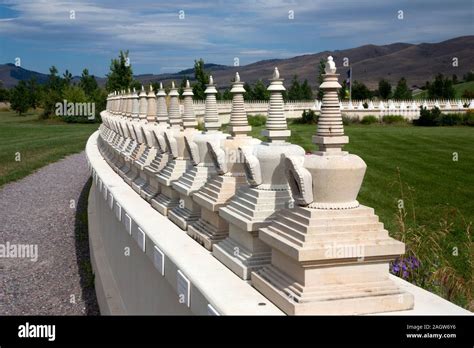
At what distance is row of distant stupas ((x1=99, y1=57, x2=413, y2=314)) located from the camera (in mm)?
4246

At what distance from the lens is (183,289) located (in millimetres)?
5141

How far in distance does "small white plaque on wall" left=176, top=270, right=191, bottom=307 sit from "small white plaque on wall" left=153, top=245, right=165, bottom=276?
1.92ft

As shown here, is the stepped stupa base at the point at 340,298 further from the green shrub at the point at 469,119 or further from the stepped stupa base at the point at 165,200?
the green shrub at the point at 469,119

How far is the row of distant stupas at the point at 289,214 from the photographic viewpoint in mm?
4246

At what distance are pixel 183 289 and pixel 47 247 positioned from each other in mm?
13572

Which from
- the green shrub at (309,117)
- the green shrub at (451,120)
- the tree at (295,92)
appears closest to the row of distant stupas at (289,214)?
the green shrub at (309,117)

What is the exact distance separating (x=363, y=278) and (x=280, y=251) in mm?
621

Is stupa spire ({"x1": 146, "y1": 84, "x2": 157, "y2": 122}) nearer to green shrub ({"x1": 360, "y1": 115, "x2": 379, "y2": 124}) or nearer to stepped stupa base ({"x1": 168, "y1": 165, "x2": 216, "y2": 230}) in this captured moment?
stepped stupa base ({"x1": 168, "y1": 165, "x2": 216, "y2": 230})

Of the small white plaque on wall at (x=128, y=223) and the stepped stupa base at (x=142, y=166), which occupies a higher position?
the stepped stupa base at (x=142, y=166)

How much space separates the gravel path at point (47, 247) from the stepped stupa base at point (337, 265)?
8.84 meters

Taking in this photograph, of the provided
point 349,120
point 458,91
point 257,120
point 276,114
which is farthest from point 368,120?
point 458,91

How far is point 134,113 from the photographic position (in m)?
13.9

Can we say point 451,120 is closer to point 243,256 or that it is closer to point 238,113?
point 238,113

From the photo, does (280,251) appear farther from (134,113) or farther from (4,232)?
(4,232)
